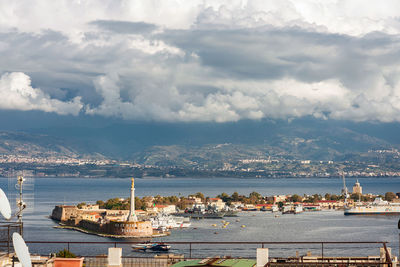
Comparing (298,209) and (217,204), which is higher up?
(217,204)

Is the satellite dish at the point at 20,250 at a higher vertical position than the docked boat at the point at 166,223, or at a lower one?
higher

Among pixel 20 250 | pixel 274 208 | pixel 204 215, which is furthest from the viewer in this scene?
pixel 274 208

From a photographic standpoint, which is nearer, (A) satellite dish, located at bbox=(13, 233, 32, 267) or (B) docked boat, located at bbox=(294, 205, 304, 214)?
(A) satellite dish, located at bbox=(13, 233, 32, 267)

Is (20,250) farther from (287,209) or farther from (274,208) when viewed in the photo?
(274,208)

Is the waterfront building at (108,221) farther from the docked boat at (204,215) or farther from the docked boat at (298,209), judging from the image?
the docked boat at (298,209)

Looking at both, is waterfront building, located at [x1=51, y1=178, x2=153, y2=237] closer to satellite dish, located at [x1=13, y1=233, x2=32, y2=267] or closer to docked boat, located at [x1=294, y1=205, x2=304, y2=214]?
docked boat, located at [x1=294, y1=205, x2=304, y2=214]

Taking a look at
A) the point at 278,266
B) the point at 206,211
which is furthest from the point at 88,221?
the point at 278,266

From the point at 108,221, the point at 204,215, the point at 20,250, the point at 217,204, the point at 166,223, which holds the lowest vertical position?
the point at 204,215

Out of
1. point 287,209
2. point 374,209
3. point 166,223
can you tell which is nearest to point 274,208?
point 287,209

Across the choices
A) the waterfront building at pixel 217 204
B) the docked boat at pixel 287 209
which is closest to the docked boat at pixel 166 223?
the waterfront building at pixel 217 204

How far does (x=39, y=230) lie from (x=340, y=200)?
90.0 metres

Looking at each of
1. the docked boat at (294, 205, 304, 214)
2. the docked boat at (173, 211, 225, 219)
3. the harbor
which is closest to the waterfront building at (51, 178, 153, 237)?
the harbor

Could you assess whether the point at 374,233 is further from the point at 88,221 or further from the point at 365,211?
the point at 365,211

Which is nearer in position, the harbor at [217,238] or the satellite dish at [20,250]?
the satellite dish at [20,250]
